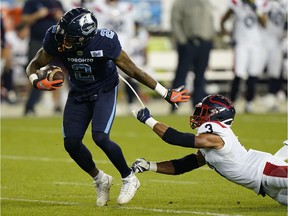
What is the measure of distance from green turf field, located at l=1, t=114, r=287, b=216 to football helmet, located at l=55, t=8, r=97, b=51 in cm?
126

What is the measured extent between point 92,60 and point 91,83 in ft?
0.74

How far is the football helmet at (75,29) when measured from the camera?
7234 millimetres

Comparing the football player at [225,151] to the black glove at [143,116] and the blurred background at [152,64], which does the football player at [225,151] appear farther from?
the blurred background at [152,64]

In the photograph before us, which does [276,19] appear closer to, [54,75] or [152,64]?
[152,64]

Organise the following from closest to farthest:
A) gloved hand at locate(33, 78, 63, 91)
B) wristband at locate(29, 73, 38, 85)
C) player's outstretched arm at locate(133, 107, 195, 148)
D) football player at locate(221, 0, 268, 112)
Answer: player's outstretched arm at locate(133, 107, 195, 148) < gloved hand at locate(33, 78, 63, 91) < wristband at locate(29, 73, 38, 85) < football player at locate(221, 0, 268, 112)

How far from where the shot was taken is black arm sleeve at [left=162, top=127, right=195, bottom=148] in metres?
6.96

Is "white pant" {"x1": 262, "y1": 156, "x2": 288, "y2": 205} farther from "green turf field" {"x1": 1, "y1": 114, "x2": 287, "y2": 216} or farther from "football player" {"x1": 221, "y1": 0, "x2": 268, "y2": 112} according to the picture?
"football player" {"x1": 221, "y1": 0, "x2": 268, "y2": 112}

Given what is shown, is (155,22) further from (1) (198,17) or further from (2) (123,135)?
(2) (123,135)

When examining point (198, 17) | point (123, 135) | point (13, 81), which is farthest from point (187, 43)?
point (13, 81)

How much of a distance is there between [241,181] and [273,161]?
278 mm

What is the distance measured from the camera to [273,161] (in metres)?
7.06

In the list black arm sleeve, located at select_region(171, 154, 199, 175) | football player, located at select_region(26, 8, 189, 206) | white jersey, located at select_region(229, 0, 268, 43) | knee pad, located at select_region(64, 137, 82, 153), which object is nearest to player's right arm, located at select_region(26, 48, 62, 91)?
football player, located at select_region(26, 8, 189, 206)

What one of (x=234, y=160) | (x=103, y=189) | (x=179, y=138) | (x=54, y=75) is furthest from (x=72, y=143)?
(x=234, y=160)

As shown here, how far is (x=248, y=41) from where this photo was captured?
15.9m
